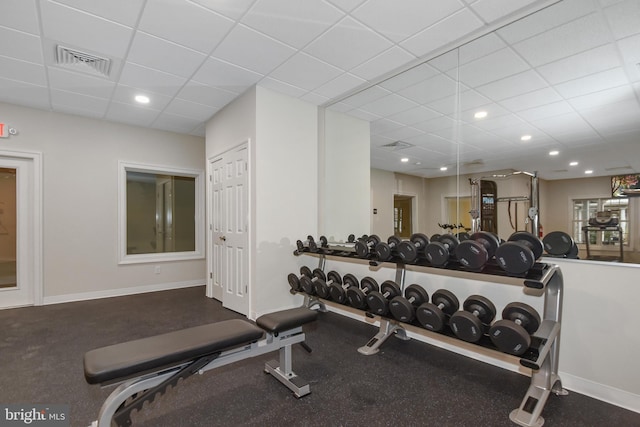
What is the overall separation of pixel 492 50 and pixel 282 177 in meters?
2.38

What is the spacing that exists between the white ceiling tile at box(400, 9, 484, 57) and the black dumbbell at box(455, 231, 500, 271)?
1.66m

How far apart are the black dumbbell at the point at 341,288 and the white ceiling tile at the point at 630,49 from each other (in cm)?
261

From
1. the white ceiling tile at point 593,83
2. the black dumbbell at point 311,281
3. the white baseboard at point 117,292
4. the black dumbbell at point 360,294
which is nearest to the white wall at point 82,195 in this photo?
the white baseboard at point 117,292

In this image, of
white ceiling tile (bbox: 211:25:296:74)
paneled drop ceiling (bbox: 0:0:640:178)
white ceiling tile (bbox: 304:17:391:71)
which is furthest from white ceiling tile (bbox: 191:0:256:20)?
white ceiling tile (bbox: 304:17:391:71)

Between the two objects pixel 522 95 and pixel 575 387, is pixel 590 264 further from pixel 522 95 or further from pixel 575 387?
pixel 522 95

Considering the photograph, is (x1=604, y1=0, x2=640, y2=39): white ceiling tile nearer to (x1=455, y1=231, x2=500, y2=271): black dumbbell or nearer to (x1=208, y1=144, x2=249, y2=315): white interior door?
(x1=455, y1=231, x2=500, y2=271): black dumbbell

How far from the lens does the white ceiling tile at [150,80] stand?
123 inches

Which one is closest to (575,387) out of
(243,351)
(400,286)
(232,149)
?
(400,286)

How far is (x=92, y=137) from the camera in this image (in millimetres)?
4512

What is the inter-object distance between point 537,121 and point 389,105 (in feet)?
4.96

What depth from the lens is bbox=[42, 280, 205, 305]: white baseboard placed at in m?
4.21

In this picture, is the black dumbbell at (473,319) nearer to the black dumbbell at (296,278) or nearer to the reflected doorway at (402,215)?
the reflected doorway at (402,215)

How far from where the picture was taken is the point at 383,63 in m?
2.99

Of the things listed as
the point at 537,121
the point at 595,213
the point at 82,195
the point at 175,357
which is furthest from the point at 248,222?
the point at 595,213
